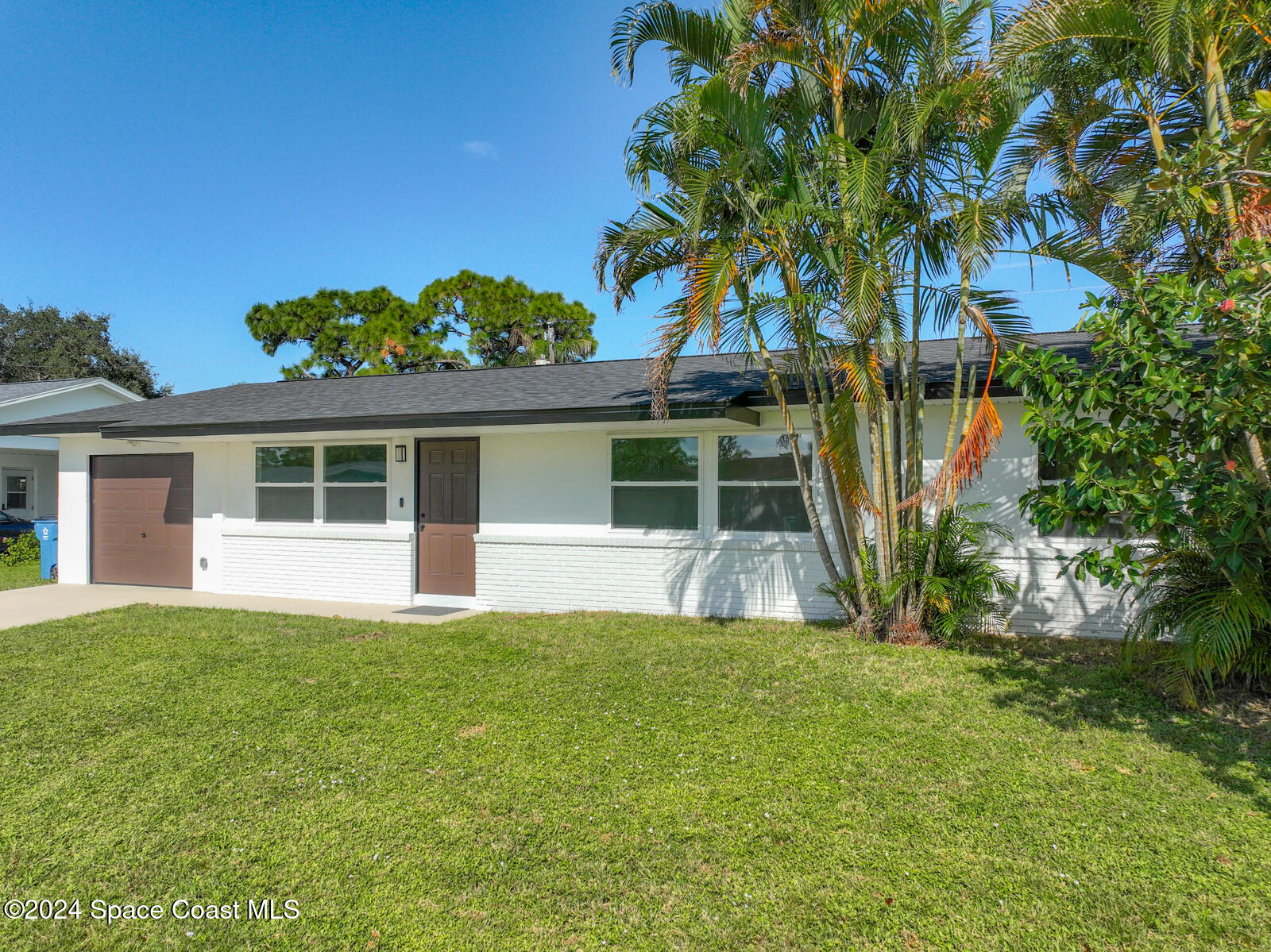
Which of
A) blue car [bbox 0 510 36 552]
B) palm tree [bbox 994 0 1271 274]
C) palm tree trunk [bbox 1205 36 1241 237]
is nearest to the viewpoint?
palm tree trunk [bbox 1205 36 1241 237]

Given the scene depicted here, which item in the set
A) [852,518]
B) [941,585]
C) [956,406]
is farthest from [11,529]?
[956,406]

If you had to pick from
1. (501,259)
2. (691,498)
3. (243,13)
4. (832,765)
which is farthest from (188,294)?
(832,765)

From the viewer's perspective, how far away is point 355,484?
10.6 metres

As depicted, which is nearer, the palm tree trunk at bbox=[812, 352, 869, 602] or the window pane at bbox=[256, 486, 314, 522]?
the palm tree trunk at bbox=[812, 352, 869, 602]

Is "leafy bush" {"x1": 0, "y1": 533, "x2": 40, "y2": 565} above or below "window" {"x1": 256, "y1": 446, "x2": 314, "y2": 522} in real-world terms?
below

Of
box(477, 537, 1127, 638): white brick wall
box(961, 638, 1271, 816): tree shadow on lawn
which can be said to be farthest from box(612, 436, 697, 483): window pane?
box(961, 638, 1271, 816): tree shadow on lawn

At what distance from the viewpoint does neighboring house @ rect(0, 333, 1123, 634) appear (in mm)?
8469

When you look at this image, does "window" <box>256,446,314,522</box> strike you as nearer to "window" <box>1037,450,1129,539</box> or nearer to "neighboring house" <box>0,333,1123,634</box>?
"neighboring house" <box>0,333,1123,634</box>

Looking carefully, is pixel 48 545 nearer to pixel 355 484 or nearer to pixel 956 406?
pixel 355 484

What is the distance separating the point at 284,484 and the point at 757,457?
7.14 metres

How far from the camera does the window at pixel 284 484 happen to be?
10883 millimetres

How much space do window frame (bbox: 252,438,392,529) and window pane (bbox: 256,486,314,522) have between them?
0.5 inches

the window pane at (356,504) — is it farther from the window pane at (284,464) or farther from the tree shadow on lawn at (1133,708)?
the tree shadow on lawn at (1133,708)

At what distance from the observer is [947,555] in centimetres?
690
